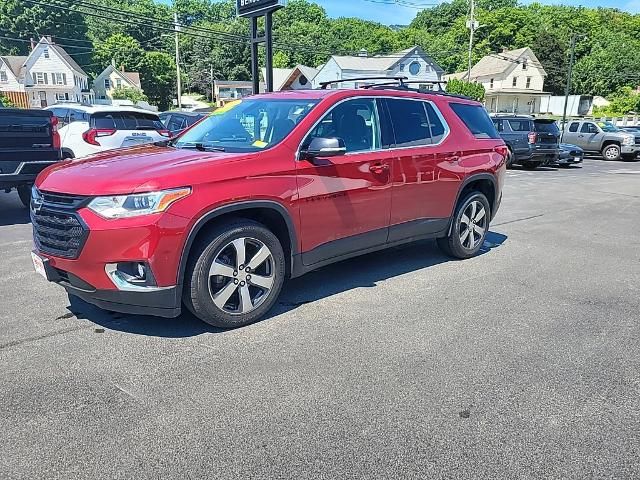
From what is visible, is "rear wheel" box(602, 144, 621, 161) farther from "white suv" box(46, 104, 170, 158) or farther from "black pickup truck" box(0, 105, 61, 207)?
"black pickup truck" box(0, 105, 61, 207)

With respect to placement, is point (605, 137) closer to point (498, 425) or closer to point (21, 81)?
point (498, 425)

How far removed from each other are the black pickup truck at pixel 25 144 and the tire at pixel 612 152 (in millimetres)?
23727

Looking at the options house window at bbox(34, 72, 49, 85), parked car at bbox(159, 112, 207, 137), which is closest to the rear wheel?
parked car at bbox(159, 112, 207, 137)

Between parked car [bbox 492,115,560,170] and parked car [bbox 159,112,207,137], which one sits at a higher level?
parked car [bbox 159,112,207,137]

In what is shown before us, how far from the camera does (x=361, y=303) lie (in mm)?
4625

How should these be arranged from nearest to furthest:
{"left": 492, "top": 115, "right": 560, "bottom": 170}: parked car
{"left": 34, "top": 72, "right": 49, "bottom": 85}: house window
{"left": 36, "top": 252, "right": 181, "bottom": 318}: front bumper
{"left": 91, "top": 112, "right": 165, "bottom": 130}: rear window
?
1. {"left": 36, "top": 252, "right": 181, "bottom": 318}: front bumper
2. {"left": 91, "top": 112, "right": 165, "bottom": 130}: rear window
3. {"left": 492, "top": 115, "right": 560, "bottom": 170}: parked car
4. {"left": 34, "top": 72, "right": 49, "bottom": 85}: house window

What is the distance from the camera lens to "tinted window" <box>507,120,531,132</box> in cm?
1859

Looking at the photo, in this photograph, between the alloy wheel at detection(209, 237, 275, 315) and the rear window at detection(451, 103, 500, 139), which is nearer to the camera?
the alloy wheel at detection(209, 237, 275, 315)

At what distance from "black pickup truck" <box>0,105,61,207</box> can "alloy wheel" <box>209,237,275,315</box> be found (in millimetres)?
5012

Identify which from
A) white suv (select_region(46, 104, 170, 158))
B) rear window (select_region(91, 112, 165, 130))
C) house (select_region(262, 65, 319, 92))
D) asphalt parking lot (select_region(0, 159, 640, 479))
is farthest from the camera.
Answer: house (select_region(262, 65, 319, 92))

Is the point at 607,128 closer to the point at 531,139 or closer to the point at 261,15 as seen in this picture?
the point at 531,139

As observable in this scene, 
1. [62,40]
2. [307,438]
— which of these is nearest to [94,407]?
[307,438]

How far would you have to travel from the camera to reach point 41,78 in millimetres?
63812

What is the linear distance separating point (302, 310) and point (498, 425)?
2.02m
